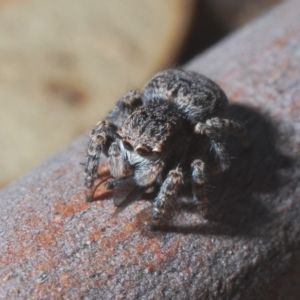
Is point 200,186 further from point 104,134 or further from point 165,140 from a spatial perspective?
point 104,134

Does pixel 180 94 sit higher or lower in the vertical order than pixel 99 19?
lower

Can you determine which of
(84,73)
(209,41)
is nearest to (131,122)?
(84,73)

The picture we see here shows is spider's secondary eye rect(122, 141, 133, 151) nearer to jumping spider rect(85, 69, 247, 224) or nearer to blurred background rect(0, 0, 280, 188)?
jumping spider rect(85, 69, 247, 224)

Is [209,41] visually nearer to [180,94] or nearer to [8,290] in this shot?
[180,94]

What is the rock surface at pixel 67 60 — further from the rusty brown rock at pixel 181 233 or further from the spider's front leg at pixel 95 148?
the spider's front leg at pixel 95 148

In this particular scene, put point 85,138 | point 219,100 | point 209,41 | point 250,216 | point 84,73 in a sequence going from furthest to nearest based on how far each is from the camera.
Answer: point 209,41 → point 84,73 → point 85,138 → point 219,100 → point 250,216

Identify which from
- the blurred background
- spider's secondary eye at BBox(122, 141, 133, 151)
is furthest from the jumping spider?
the blurred background

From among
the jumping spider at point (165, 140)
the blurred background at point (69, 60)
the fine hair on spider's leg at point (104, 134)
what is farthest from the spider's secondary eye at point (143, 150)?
the blurred background at point (69, 60)

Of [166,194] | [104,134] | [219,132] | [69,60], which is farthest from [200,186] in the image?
[69,60]
